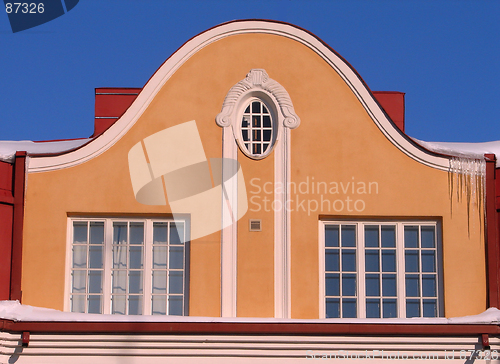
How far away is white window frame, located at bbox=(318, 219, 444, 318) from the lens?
35.4 feet

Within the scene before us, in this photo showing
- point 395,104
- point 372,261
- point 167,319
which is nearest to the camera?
point 167,319

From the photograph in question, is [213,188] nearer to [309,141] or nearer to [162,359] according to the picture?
[309,141]

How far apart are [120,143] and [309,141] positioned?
10.5ft

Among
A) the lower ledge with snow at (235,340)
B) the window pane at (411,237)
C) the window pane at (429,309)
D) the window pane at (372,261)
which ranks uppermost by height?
the window pane at (411,237)

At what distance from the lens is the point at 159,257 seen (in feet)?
36.1

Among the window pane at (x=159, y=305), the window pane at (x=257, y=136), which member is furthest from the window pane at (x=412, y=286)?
the window pane at (x=159, y=305)

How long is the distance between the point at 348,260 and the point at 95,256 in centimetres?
421

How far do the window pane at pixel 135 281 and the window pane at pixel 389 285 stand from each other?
13.2ft

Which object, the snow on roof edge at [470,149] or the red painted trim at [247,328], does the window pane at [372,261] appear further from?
the snow on roof edge at [470,149]

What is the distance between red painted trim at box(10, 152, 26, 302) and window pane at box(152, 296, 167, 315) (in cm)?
215

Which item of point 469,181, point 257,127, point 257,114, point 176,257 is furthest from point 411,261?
point 176,257

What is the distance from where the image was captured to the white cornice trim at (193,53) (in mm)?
11094

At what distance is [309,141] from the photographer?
36.7 feet

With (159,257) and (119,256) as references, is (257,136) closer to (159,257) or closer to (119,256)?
(159,257)
